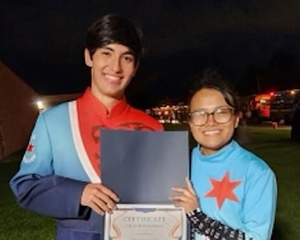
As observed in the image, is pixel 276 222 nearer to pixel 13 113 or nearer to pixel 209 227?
pixel 209 227

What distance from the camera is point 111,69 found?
71.1 inches

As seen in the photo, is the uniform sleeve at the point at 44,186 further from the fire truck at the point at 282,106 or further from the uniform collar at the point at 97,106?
the fire truck at the point at 282,106

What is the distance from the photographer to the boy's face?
1.81 m

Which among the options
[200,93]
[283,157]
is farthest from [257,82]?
[200,93]

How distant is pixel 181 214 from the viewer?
1.74 m

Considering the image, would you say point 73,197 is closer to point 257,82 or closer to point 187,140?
point 187,140

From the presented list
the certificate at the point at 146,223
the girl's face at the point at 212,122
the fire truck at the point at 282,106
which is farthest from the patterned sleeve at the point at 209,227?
the fire truck at the point at 282,106

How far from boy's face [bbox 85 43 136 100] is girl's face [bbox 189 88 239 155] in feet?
0.88

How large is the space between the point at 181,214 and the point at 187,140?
0.79ft

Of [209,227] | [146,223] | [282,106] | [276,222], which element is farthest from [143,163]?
[282,106]

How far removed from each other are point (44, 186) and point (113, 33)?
54cm

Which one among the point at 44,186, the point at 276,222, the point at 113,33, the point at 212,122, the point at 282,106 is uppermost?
the point at 282,106

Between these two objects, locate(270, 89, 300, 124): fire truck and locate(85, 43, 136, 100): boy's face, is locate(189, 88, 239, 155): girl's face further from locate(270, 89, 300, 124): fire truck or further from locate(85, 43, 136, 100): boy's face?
locate(270, 89, 300, 124): fire truck

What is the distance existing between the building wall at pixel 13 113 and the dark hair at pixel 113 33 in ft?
44.6
